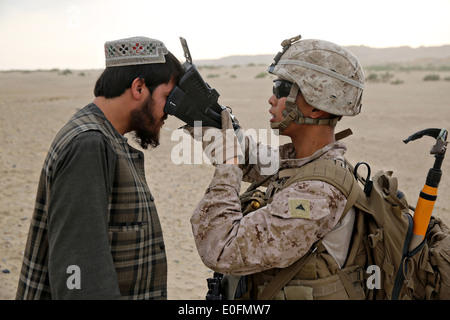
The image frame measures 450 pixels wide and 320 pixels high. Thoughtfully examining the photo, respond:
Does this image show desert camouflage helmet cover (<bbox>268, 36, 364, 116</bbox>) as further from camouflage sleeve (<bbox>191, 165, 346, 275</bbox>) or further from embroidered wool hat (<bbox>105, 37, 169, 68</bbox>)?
embroidered wool hat (<bbox>105, 37, 169, 68</bbox>)

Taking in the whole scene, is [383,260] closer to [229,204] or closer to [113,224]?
[229,204]

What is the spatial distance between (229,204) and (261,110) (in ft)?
57.5

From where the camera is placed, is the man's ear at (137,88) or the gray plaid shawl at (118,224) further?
the man's ear at (137,88)

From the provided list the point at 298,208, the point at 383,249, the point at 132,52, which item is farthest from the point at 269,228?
the point at 132,52

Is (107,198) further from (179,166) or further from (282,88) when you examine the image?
(179,166)

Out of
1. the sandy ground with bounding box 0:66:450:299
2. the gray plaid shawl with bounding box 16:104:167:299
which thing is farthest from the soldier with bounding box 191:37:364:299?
the sandy ground with bounding box 0:66:450:299

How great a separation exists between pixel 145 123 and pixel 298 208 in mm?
1011

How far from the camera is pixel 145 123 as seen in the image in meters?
2.63

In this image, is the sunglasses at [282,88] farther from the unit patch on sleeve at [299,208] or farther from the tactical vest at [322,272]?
the unit patch on sleeve at [299,208]

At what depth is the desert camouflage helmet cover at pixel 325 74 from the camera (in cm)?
268

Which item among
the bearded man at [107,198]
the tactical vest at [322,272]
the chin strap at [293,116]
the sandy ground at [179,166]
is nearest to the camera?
the bearded man at [107,198]

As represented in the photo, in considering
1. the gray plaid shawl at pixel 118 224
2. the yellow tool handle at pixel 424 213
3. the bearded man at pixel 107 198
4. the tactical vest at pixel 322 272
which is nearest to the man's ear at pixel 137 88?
the bearded man at pixel 107 198

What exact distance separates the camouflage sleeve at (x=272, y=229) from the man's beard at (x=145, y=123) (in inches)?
23.9

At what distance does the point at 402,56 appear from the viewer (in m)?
137
